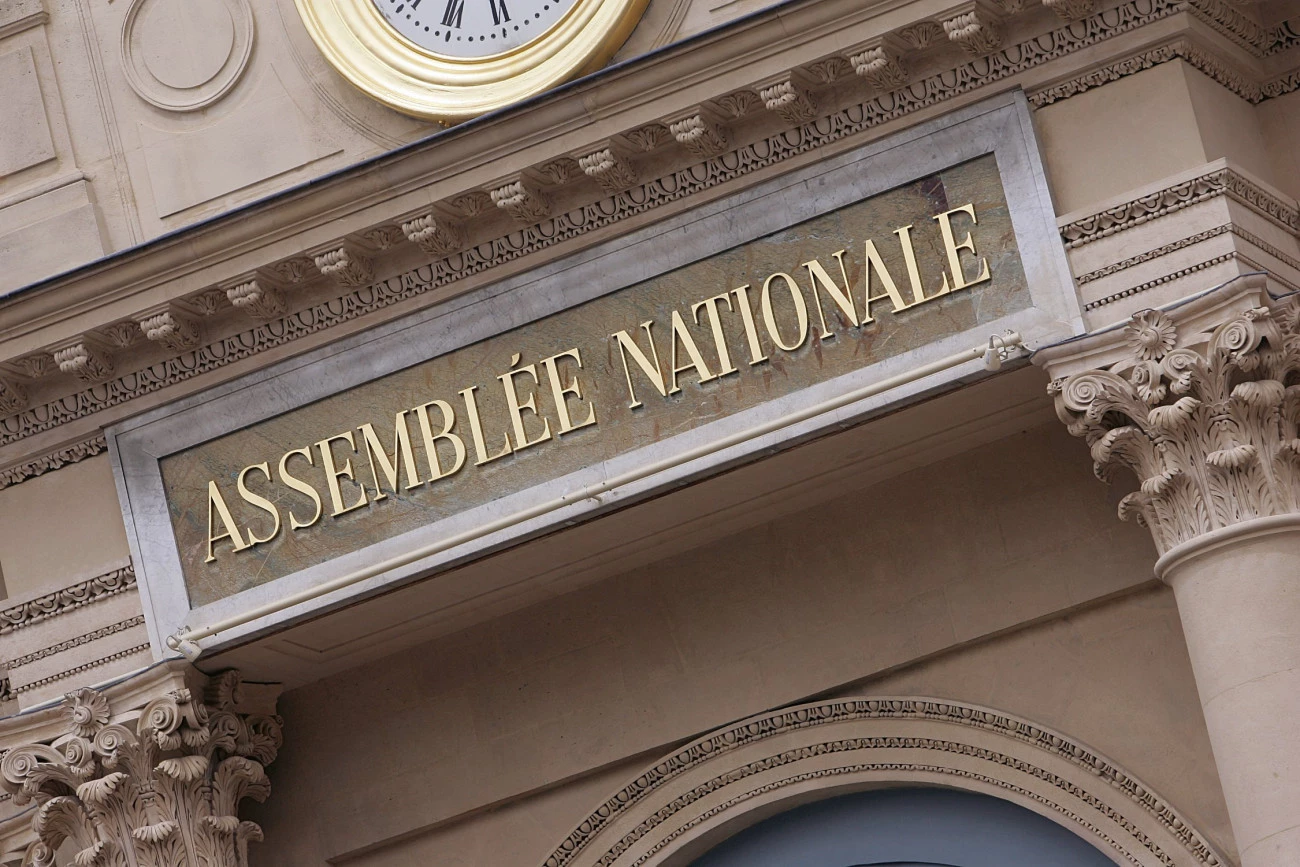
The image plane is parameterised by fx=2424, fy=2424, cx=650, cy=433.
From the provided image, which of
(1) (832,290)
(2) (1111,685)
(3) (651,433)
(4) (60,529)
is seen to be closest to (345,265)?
(3) (651,433)

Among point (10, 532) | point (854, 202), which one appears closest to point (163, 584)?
point (10, 532)

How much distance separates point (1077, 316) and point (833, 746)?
2350 mm

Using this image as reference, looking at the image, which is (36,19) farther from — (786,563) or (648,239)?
(786,563)

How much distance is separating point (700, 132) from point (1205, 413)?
97.0 inches

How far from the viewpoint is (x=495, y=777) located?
11.3 m

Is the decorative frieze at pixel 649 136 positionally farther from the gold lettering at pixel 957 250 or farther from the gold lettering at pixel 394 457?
the gold lettering at pixel 394 457

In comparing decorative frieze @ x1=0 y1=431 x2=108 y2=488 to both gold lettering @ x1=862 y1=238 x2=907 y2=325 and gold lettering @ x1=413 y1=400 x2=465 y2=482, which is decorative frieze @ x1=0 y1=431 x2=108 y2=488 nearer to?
gold lettering @ x1=413 y1=400 x2=465 y2=482

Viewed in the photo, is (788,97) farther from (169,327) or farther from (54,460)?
(54,460)

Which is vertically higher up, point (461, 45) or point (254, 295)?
point (461, 45)

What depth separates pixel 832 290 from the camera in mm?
10258

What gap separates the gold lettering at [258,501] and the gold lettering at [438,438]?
798 millimetres

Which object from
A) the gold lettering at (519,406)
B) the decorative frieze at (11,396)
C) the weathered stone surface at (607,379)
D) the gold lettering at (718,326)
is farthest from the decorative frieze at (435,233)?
the decorative frieze at (11,396)

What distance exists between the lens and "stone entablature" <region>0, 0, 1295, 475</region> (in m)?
10.1

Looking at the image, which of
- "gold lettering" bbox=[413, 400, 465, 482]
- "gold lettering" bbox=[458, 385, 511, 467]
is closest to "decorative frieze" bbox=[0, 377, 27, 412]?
"gold lettering" bbox=[413, 400, 465, 482]
